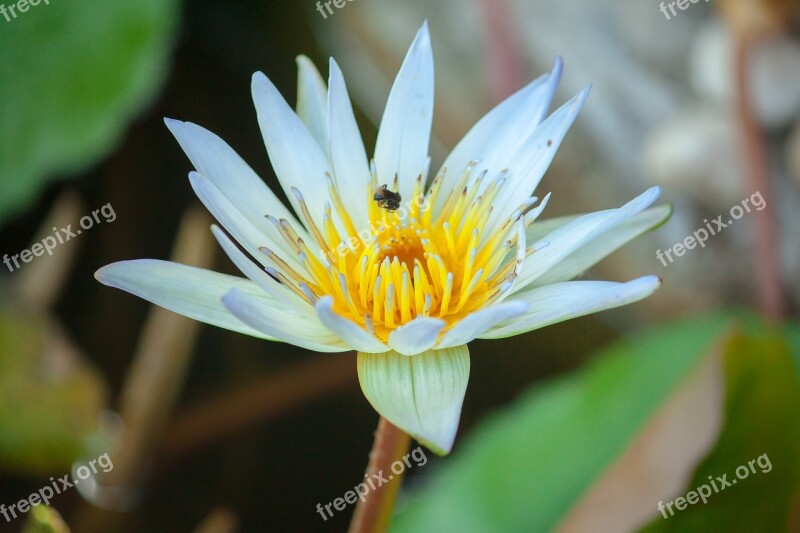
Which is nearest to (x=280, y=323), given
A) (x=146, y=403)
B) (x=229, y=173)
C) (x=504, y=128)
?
(x=229, y=173)

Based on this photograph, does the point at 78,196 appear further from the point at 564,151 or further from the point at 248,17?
the point at 564,151

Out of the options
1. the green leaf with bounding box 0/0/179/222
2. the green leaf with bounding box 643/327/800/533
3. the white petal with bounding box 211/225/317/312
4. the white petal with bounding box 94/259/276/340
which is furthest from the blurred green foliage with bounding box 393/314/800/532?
the green leaf with bounding box 0/0/179/222

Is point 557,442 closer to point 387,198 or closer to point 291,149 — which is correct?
point 387,198

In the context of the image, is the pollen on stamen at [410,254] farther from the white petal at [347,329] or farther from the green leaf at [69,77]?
the green leaf at [69,77]

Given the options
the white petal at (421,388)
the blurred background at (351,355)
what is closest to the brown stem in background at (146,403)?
the blurred background at (351,355)

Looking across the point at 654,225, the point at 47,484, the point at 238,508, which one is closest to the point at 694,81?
the point at 654,225

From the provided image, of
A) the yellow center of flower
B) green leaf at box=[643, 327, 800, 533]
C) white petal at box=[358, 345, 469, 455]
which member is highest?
the yellow center of flower

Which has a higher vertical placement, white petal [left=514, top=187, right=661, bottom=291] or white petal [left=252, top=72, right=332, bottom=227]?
white petal [left=252, top=72, right=332, bottom=227]

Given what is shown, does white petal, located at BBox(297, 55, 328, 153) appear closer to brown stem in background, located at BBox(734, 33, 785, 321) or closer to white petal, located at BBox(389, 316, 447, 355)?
white petal, located at BBox(389, 316, 447, 355)
